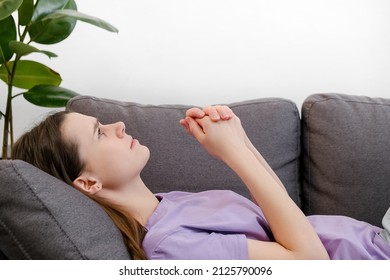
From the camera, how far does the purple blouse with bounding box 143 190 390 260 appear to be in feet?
3.28

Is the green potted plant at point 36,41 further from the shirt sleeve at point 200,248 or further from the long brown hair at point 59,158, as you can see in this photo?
the shirt sleeve at point 200,248

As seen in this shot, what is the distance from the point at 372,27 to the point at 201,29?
662 mm

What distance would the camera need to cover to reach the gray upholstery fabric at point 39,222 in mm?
896

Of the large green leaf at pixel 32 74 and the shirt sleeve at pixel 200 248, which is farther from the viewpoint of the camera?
the large green leaf at pixel 32 74

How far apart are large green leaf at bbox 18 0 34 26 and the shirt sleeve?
2.90ft

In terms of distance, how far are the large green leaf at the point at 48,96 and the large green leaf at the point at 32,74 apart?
0.06 m

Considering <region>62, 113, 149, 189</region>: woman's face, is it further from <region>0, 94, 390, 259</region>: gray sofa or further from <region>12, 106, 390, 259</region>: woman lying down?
<region>0, 94, 390, 259</region>: gray sofa

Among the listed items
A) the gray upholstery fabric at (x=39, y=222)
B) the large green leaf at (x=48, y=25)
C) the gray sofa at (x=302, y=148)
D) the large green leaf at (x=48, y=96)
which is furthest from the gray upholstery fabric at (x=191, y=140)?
the gray upholstery fabric at (x=39, y=222)

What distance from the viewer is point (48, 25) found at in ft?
5.04

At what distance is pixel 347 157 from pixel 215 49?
719 mm

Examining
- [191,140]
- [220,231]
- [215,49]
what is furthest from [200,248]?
[215,49]

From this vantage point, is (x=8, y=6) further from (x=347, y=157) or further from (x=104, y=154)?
(x=347, y=157)
